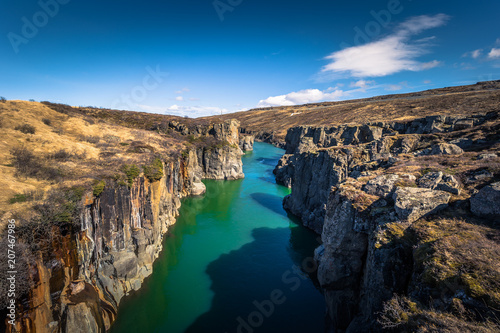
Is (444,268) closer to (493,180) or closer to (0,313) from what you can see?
(493,180)

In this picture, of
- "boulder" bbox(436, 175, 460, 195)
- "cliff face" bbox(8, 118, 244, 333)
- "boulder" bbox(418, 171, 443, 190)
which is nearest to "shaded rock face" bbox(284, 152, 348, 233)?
"boulder" bbox(418, 171, 443, 190)

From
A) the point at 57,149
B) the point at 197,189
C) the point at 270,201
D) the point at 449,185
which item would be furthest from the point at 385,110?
the point at 57,149

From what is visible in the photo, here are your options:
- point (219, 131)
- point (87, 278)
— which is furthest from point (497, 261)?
point (219, 131)

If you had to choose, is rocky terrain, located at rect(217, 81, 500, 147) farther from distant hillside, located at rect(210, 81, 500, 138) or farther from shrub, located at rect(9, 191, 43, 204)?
shrub, located at rect(9, 191, 43, 204)

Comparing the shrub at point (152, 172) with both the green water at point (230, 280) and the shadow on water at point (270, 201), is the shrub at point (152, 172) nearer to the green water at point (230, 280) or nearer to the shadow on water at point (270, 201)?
the green water at point (230, 280)

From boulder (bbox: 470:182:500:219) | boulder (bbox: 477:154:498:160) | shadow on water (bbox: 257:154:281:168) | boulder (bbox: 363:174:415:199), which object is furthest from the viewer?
shadow on water (bbox: 257:154:281:168)

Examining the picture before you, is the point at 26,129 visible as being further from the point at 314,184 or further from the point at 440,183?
the point at 440,183
